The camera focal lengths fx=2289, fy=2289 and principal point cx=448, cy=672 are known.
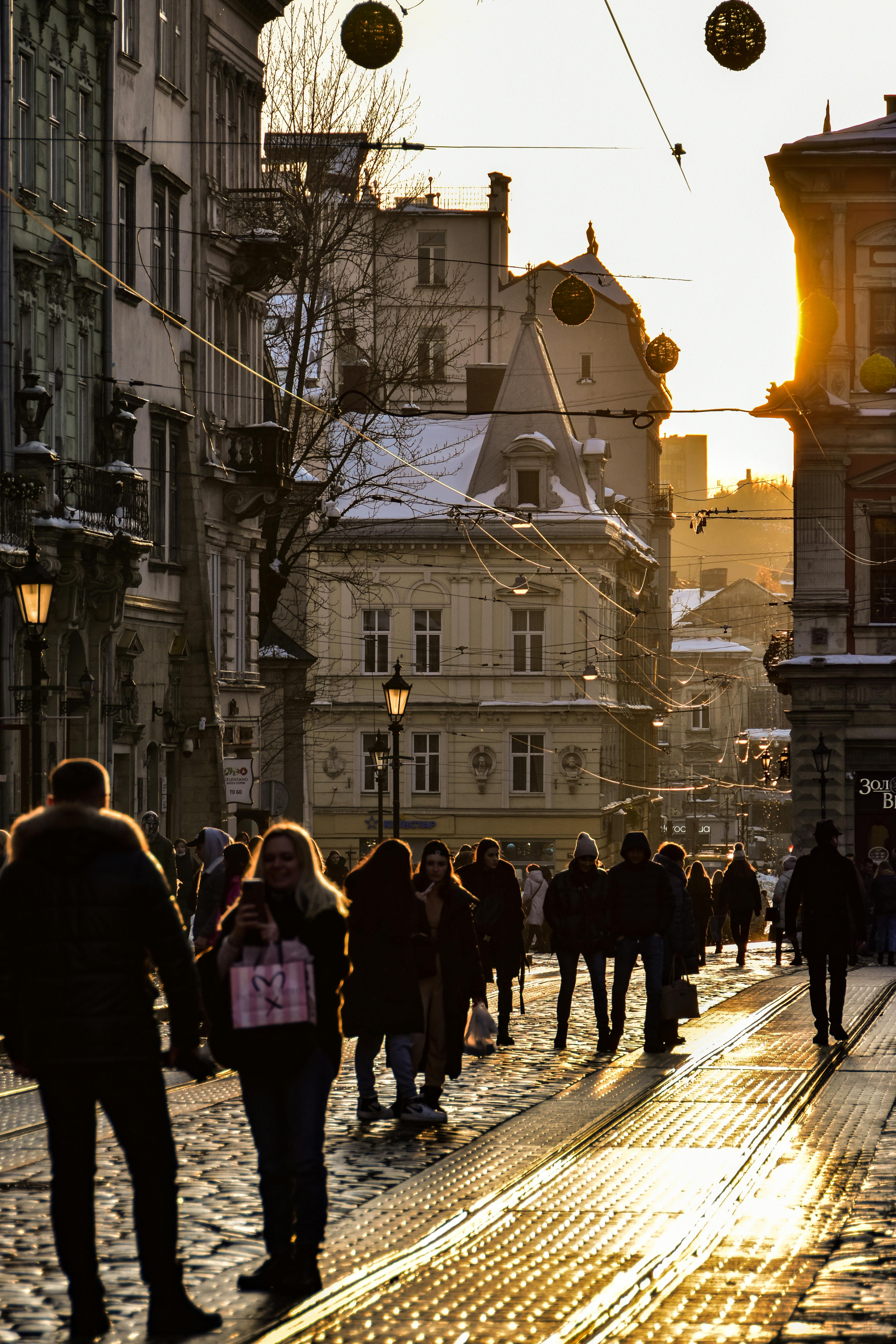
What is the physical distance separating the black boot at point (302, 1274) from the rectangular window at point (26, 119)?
2333 centimetres

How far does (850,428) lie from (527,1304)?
40.1m

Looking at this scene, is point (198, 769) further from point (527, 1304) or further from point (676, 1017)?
point (527, 1304)

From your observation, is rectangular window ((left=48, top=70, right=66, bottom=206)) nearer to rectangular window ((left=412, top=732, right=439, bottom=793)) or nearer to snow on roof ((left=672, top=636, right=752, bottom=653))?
rectangular window ((left=412, top=732, right=439, bottom=793))

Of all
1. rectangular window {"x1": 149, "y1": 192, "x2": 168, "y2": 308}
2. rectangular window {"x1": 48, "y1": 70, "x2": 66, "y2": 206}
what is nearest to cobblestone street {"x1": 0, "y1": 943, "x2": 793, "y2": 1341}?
rectangular window {"x1": 48, "y1": 70, "x2": 66, "y2": 206}

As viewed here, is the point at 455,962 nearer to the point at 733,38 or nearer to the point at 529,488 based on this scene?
the point at 733,38

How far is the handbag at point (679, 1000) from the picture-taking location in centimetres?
1816

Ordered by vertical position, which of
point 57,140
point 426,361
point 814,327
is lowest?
point 426,361

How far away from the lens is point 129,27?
3406cm

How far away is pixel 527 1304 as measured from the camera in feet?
26.8

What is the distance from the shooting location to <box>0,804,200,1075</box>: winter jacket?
7.18m

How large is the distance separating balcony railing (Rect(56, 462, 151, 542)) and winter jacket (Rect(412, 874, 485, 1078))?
53.1 feet

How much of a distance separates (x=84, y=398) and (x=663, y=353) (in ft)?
26.7

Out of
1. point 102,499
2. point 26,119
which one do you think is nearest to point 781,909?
point 102,499

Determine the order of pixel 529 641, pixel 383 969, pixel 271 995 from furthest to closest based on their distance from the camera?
pixel 529 641, pixel 383 969, pixel 271 995
